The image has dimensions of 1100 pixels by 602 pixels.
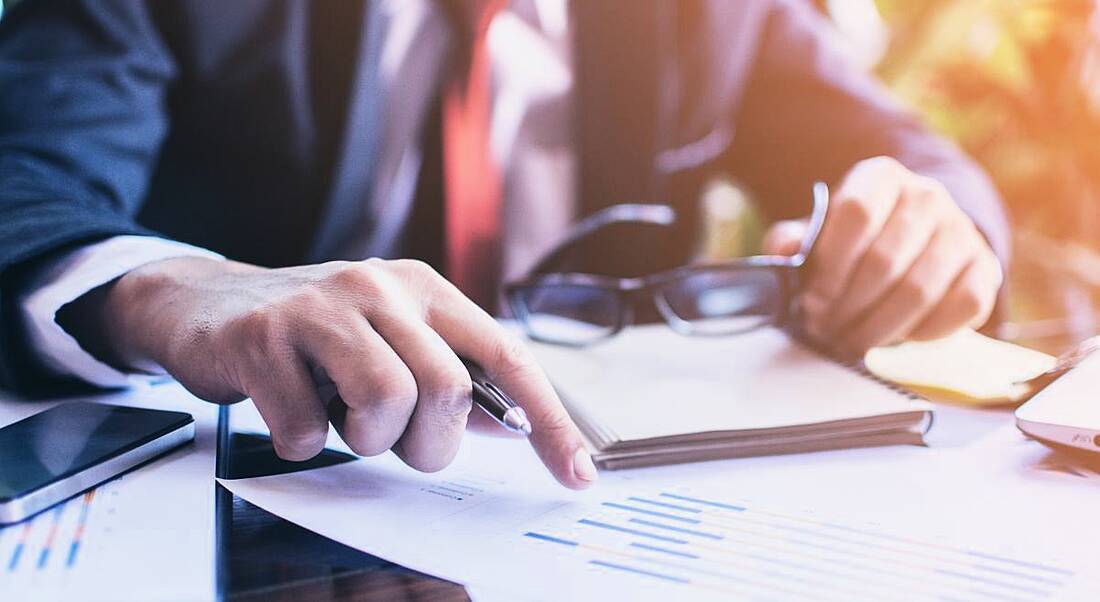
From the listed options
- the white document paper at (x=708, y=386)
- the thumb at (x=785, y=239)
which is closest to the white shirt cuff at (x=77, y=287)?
the white document paper at (x=708, y=386)

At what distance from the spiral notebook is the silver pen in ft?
0.25

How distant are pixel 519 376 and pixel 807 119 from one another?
0.81 m

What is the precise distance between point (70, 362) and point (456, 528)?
29 cm

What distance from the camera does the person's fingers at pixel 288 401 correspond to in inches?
13.0

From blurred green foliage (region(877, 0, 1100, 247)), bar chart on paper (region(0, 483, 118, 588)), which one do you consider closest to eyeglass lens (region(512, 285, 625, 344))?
bar chart on paper (region(0, 483, 118, 588))

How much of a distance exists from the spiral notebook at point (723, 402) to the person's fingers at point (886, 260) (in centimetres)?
5

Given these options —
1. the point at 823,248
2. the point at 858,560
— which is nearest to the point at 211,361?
the point at 858,560

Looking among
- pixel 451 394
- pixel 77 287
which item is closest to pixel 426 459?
pixel 451 394

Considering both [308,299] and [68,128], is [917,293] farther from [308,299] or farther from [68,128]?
[68,128]

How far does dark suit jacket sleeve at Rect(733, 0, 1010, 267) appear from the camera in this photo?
94 cm

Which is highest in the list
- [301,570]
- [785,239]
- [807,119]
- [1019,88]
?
[1019,88]

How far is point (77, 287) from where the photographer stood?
0.44 meters

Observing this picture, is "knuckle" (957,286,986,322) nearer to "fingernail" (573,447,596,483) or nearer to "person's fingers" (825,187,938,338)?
"person's fingers" (825,187,938,338)

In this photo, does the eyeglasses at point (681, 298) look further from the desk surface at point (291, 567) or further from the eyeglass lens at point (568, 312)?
the desk surface at point (291, 567)
